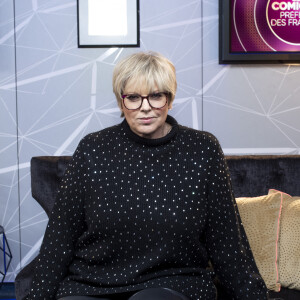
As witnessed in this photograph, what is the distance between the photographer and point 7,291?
289 cm

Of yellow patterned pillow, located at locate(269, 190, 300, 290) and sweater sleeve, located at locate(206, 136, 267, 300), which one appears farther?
yellow patterned pillow, located at locate(269, 190, 300, 290)

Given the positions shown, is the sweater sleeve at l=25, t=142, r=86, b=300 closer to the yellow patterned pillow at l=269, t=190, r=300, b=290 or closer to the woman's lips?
the woman's lips

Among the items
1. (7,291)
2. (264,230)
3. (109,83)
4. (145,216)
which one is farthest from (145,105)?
(7,291)

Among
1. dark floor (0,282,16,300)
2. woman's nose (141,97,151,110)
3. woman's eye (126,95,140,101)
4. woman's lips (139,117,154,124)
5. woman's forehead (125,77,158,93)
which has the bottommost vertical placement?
dark floor (0,282,16,300)

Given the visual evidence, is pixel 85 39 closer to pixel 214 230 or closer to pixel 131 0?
pixel 131 0

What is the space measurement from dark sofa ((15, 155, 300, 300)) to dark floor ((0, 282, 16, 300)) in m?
0.99

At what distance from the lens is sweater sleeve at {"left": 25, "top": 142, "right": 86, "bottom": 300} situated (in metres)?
1.53

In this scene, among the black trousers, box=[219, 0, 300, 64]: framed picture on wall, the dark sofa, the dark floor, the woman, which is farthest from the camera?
the dark floor

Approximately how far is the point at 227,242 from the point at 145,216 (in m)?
0.30

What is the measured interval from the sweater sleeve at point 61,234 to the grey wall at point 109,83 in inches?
49.0

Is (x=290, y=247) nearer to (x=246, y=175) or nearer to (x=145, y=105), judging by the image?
(x=246, y=175)

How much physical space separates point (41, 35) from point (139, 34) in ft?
1.94

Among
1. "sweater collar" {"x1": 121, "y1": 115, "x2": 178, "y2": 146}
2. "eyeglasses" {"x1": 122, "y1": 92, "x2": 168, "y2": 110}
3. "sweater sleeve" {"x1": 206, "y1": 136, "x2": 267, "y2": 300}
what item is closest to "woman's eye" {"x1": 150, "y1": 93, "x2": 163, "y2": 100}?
"eyeglasses" {"x1": 122, "y1": 92, "x2": 168, "y2": 110}

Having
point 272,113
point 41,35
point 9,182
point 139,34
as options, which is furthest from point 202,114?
point 9,182
